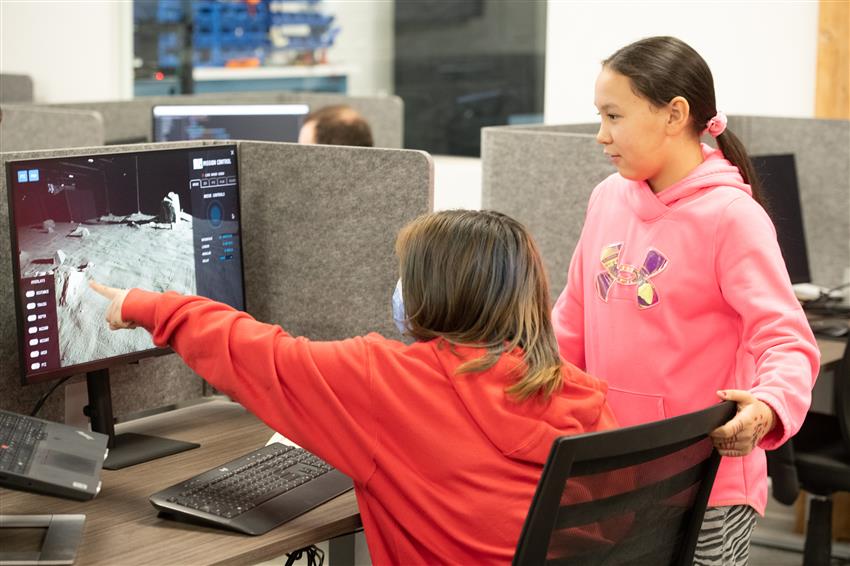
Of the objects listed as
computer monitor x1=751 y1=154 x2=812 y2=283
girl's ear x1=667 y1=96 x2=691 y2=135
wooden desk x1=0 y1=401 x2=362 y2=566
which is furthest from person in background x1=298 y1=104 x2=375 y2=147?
girl's ear x1=667 y1=96 x2=691 y2=135

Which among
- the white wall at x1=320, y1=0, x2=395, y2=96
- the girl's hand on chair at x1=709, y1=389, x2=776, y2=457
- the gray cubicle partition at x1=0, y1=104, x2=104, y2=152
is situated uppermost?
the white wall at x1=320, y1=0, x2=395, y2=96

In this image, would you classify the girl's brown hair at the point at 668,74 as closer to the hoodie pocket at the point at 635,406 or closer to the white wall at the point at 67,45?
the hoodie pocket at the point at 635,406

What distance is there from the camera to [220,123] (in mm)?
3043

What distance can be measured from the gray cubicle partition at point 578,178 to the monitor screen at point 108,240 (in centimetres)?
92

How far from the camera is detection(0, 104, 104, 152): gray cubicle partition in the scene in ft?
10.7

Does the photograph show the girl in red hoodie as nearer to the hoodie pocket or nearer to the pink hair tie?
the hoodie pocket

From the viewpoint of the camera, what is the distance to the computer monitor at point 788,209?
2.83 m

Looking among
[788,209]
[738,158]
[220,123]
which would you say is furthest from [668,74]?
[220,123]

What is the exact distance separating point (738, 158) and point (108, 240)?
87 cm

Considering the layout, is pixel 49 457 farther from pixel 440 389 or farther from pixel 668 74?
pixel 668 74

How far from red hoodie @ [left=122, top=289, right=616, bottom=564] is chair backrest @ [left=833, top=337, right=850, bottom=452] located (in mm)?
1211

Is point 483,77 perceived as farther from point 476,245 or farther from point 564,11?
point 476,245

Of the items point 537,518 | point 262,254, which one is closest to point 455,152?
point 262,254

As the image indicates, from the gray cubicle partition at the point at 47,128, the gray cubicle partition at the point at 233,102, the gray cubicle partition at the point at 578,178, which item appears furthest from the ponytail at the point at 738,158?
the gray cubicle partition at the point at 233,102
